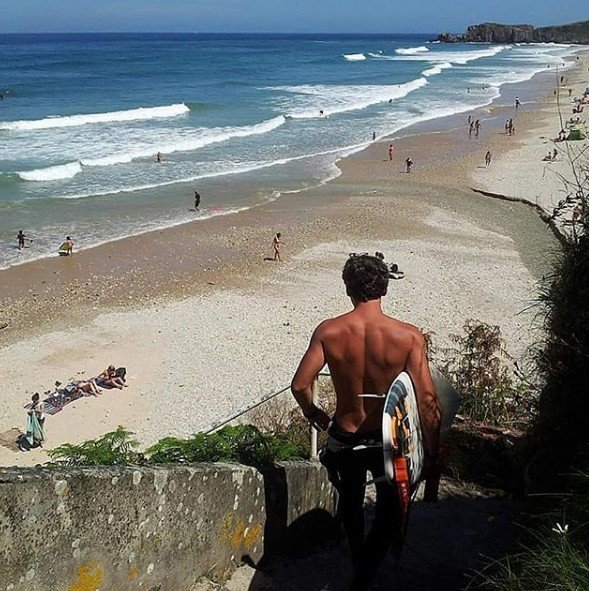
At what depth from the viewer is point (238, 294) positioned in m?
18.1

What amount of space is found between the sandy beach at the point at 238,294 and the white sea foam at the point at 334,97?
21565 millimetres

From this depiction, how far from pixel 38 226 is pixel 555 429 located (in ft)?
69.9

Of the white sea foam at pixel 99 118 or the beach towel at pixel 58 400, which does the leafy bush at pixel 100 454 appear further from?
the white sea foam at pixel 99 118

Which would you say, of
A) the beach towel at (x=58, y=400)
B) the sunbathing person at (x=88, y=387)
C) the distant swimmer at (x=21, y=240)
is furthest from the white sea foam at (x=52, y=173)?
the beach towel at (x=58, y=400)

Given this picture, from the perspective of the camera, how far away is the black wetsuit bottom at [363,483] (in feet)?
11.2

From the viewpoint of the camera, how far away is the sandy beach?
13.1m

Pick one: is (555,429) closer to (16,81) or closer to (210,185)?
(210,185)

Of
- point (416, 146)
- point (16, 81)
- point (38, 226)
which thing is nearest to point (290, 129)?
point (416, 146)

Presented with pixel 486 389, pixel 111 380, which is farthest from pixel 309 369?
pixel 111 380

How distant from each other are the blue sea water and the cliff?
95.5 m

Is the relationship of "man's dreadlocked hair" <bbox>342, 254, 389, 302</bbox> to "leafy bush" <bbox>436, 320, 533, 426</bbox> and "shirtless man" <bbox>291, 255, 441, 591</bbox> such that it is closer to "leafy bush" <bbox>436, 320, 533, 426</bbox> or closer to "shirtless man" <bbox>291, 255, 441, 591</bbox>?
"shirtless man" <bbox>291, 255, 441, 591</bbox>

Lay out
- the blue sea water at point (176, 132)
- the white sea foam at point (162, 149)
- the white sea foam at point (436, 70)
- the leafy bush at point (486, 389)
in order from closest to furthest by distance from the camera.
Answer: the leafy bush at point (486, 389)
the blue sea water at point (176, 132)
the white sea foam at point (162, 149)
the white sea foam at point (436, 70)

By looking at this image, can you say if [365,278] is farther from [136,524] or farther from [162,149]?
[162,149]

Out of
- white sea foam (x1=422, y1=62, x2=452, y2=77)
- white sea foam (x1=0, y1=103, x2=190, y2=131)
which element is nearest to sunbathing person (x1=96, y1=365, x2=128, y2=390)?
white sea foam (x1=0, y1=103, x2=190, y2=131)
